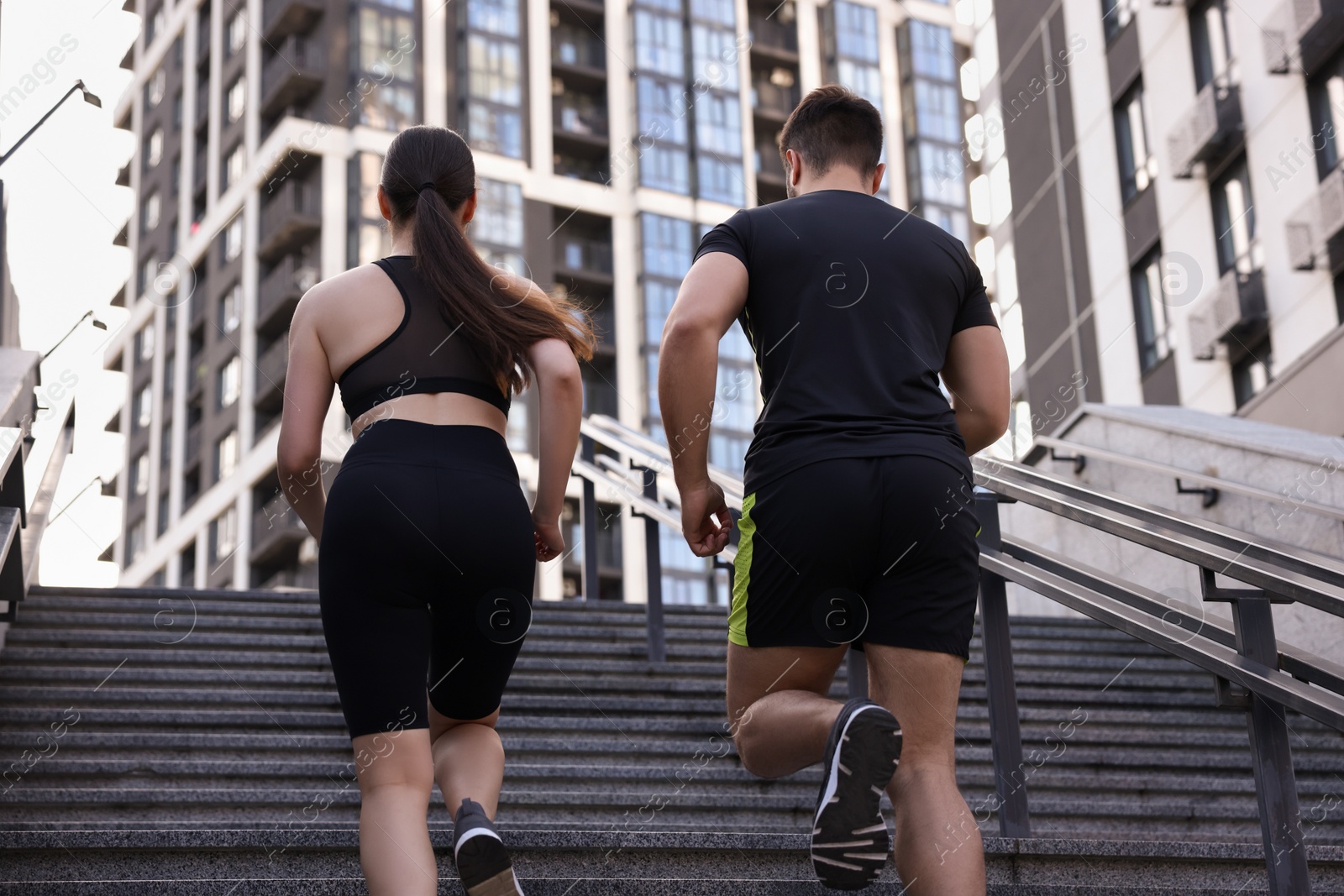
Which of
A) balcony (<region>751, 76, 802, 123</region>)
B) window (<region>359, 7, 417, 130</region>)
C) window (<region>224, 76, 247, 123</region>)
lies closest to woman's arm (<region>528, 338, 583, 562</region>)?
window (<region>359, 7, 417, 130</region>)

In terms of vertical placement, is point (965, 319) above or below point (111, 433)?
below

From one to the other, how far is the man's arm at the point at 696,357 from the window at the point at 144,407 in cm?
5468

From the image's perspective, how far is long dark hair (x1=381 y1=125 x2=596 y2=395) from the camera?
10.8 feet

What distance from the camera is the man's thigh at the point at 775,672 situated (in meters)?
3.09

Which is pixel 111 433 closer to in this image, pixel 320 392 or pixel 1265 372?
pixel 1265 372

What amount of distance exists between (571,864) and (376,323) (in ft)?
4.80

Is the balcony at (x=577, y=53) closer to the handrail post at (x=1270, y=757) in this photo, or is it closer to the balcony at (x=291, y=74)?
the balcony at (x=291, y=74)

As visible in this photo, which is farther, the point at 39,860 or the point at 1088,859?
the point at 1088,859

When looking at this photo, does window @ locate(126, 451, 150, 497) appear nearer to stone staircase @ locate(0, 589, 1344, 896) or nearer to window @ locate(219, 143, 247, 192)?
window @ locate(219, 143, 247, 192)

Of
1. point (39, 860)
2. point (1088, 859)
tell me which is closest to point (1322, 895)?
point (1088, 859)

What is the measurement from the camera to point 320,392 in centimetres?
326

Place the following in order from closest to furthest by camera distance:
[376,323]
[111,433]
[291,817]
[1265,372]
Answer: [376,323] < [291,817] < [1265,372] < [111,433]

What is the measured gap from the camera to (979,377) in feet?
11.3

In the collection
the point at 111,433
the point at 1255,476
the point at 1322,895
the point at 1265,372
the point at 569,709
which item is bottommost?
the point at 1322,895
